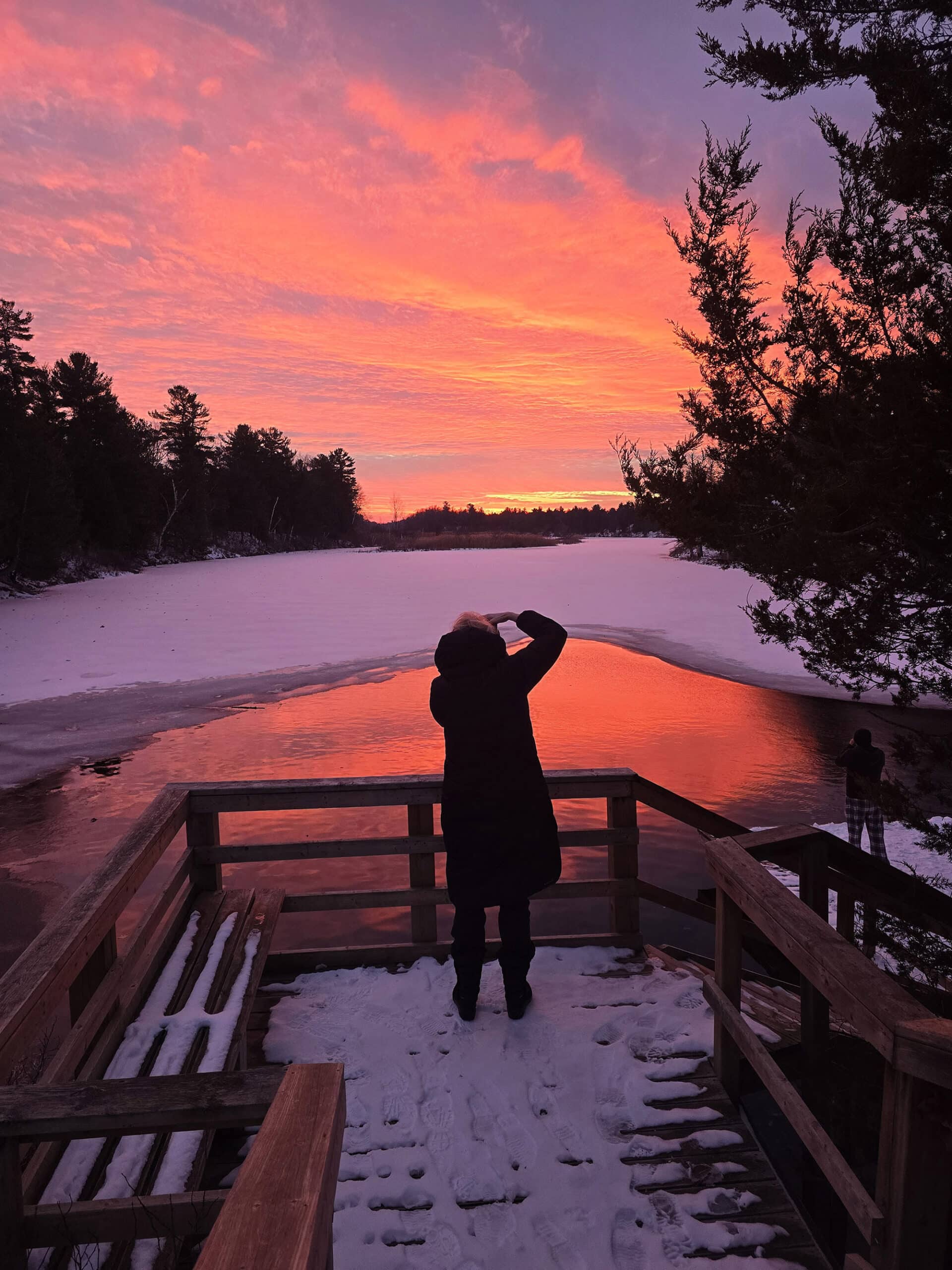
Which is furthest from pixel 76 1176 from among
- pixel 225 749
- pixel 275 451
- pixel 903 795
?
pixel 275 451

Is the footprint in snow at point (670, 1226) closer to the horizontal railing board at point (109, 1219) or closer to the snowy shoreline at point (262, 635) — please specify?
the horizontal railing board at point (109, 1219)

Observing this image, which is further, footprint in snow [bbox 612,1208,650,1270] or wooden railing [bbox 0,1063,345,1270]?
footprint in snow [bbox 612,1208,650,1270]

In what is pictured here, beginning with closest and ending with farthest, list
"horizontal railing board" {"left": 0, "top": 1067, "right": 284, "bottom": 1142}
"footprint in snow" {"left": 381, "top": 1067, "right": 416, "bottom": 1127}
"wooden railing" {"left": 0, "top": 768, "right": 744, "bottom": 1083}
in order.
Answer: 1. "horizontal railing board" {"left": 0, "top": 1067, "right": 284, "bottom": 1142}
2. "footprint in snow" {"left": 381, "top": 1067, "right": 416, "bottom": 1127}
3. "wooden railing" {"left": 0, "top": 768, "right": 744, "bottom": 1083}

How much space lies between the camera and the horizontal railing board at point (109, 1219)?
1.94 meters

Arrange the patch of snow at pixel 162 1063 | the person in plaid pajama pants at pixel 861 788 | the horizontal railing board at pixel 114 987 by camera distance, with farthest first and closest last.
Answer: the person in plaid pajama pants at pixel 861 788, the horizontal railing board at pixel 114 987, the patch of snow at pixel 162 1063

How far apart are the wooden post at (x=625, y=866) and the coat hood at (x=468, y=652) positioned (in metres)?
1.55

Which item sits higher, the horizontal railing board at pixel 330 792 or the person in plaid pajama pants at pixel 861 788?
the horizontal railing board at pixel 330 792

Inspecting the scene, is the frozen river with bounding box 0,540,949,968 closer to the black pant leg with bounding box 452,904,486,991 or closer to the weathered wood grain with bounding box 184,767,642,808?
the weathered wood grain with bounding box 184,767,642,808

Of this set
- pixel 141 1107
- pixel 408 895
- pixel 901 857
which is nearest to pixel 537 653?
pixel 408 895

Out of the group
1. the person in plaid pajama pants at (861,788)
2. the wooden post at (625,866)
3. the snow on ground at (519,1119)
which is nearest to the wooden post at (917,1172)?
the snow on ground at (519,1119)

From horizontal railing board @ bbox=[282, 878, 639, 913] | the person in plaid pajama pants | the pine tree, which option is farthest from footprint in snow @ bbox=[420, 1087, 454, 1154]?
the pine tree

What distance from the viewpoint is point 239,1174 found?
52.9 inches

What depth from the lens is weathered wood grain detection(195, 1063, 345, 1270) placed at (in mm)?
1206

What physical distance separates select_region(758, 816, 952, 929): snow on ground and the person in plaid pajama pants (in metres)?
0.24
